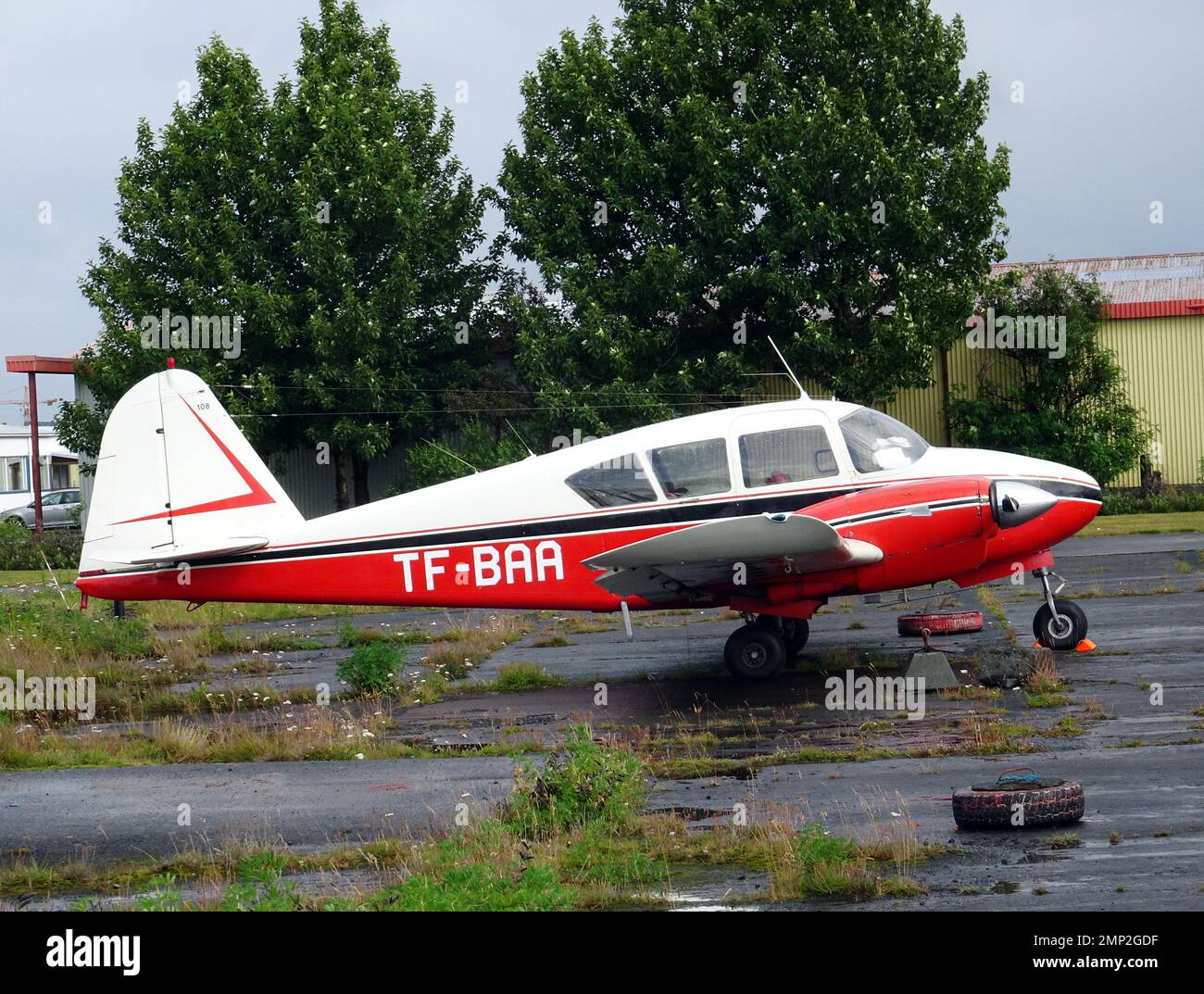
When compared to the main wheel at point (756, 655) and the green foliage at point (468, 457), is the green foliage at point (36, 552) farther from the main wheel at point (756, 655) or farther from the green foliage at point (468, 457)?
the main wheel at point (756, 655)

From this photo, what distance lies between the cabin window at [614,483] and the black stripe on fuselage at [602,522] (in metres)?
0.14

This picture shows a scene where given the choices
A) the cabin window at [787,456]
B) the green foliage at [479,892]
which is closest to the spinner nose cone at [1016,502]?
the cabin window at [787,456]

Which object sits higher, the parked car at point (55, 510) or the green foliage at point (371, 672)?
the parked car at point (55, 510)

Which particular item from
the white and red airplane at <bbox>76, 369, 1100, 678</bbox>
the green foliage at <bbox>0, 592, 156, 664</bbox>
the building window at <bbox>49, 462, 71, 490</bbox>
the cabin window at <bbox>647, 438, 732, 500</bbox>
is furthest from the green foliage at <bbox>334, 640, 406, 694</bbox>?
the building window at <bbox>49, 462, 71, 490</bbox>

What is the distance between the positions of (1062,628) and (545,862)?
7.96 m

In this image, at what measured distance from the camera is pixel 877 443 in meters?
13.3

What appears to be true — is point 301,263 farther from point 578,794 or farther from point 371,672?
point 578,794

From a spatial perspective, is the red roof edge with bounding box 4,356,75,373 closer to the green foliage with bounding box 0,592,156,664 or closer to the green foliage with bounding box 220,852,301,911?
the green foliage with bounding box 0,592,156,664

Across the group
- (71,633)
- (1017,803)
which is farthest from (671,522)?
(71,633)

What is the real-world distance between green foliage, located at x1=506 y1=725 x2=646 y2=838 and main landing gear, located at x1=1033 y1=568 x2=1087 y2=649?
641 centimetres

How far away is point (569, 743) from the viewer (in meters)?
8.88

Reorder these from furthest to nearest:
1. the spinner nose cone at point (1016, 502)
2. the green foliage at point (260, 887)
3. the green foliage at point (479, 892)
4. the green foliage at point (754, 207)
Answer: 1. the green foliage at point (754, 207)
2. the spinner nose cone at point (1016, 502)
3. the green foliage at point (260, 887)
4. the green foliage at point (479, 892)

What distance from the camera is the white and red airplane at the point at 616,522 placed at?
12750mm
